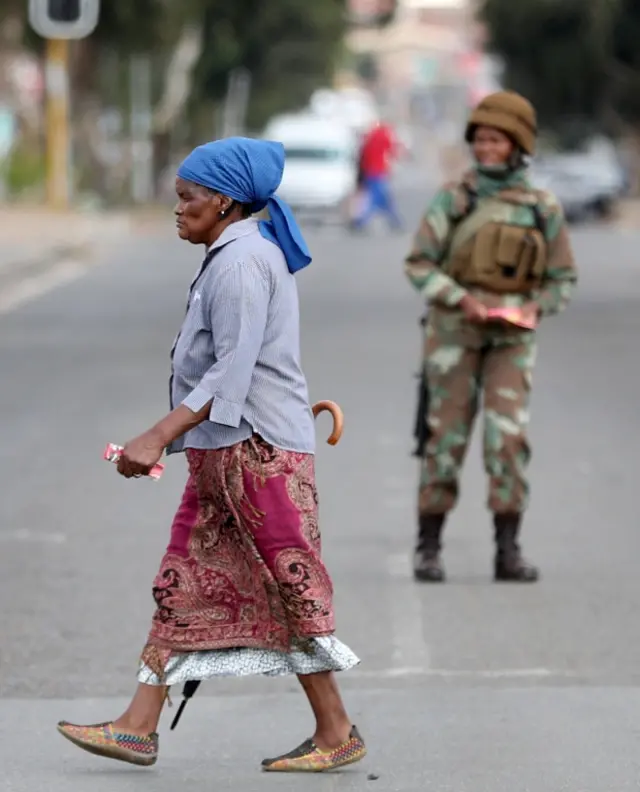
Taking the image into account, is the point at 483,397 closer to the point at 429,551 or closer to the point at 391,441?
the point at 429,551

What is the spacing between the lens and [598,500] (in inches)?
430

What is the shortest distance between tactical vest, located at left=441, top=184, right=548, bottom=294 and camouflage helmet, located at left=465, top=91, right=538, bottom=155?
0.27 meters

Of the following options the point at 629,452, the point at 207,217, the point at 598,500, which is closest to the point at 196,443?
the point at 207,217

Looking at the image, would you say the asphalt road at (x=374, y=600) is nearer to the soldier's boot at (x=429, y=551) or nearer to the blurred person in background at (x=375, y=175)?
the soldier's boot at (x=429, y=551)

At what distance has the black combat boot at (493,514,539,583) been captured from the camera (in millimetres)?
8805

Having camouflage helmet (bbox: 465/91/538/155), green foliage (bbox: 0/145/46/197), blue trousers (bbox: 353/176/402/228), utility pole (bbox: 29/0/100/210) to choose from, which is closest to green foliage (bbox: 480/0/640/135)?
green foliage (bbox: 0/145/46/197)

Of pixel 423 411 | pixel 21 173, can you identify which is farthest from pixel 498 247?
pixel 21 173

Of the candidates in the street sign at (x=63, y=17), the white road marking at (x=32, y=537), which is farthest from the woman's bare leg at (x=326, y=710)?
the street sign at (x=63, y=17)

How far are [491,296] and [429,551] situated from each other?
40.5 inches

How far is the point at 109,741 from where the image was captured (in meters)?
5.78

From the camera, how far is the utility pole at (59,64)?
29812mm

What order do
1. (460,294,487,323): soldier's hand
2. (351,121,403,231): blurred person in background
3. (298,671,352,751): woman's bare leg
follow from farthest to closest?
(351,121,403,231): blurred person in background
(460,294,487,323): soldier's hand
(298,671,352,751): woman's bare leg

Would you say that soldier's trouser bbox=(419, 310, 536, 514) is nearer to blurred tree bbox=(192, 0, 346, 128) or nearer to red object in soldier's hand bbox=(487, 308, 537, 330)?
red object in soldier's hand bbox=(487, 308, 537, 330)

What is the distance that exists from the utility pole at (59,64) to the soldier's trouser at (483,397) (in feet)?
71.1
